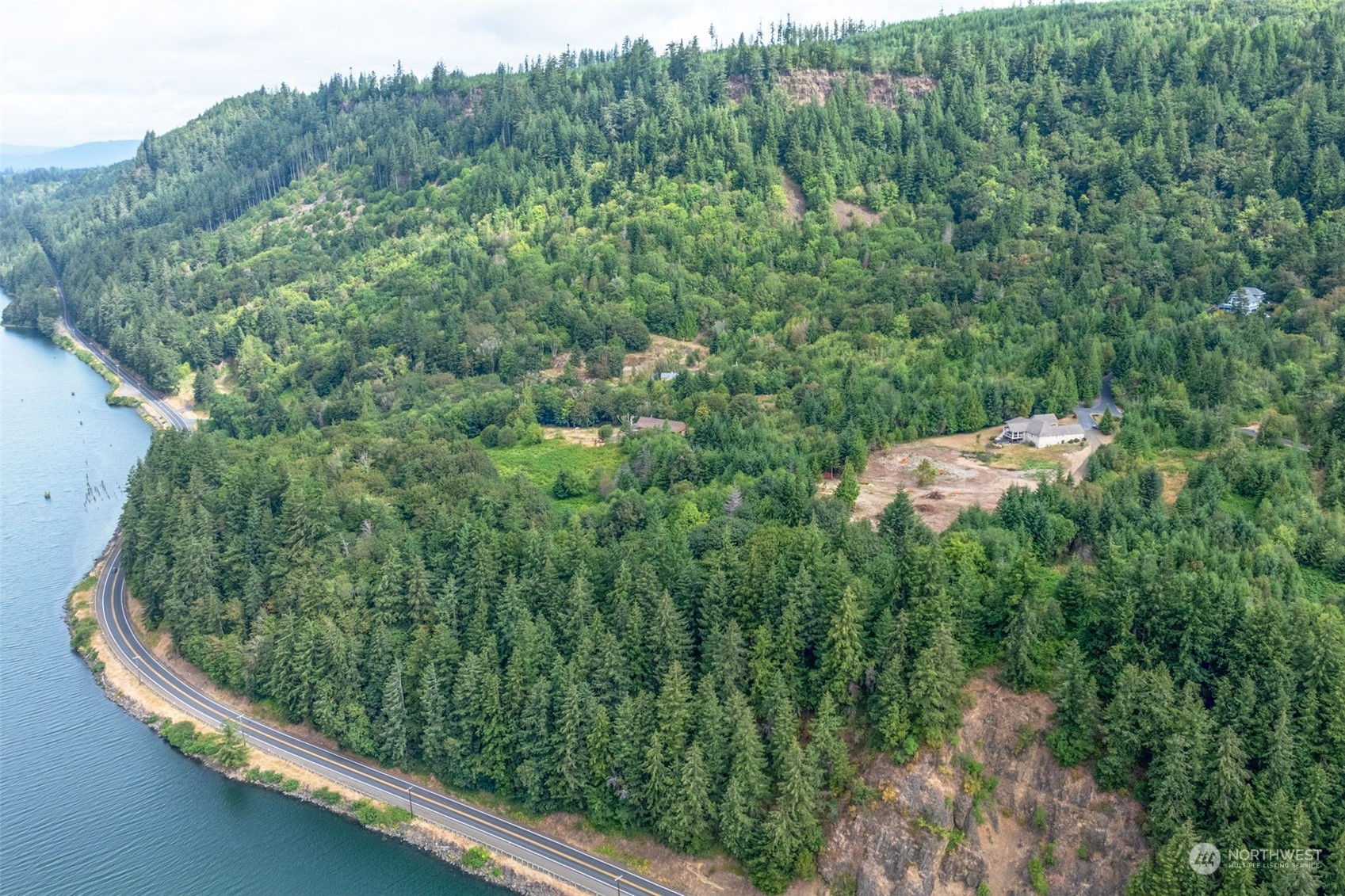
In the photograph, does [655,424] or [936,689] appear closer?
[936,689]

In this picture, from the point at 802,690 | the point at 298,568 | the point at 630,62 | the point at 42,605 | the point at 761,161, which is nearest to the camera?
the point at 802,690

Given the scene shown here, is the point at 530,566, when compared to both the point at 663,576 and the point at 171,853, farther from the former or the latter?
the point at 171,853

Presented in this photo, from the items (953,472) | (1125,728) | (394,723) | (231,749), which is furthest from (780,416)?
(231,749)

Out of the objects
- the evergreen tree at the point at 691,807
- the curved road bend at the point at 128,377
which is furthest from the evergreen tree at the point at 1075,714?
the curved road bend at the point at 128,377

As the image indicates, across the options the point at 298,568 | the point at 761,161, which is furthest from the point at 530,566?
the point at 761,161

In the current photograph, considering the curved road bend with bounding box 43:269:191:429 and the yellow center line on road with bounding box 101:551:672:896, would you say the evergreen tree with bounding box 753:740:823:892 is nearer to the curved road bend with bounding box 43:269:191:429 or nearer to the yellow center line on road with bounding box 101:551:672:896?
the yellow center line on road with bounding box 101:551:672:896

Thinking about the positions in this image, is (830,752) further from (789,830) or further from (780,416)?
(780,416)

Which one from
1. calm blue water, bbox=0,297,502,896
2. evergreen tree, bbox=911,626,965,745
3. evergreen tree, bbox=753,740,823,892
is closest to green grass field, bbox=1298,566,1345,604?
evergreen tree, bbox=911,626,965,745

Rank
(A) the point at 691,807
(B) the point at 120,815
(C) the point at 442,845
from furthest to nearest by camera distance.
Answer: (B) the point at 120,815, (C) the point at 442,845, (A) the point at 691,807
